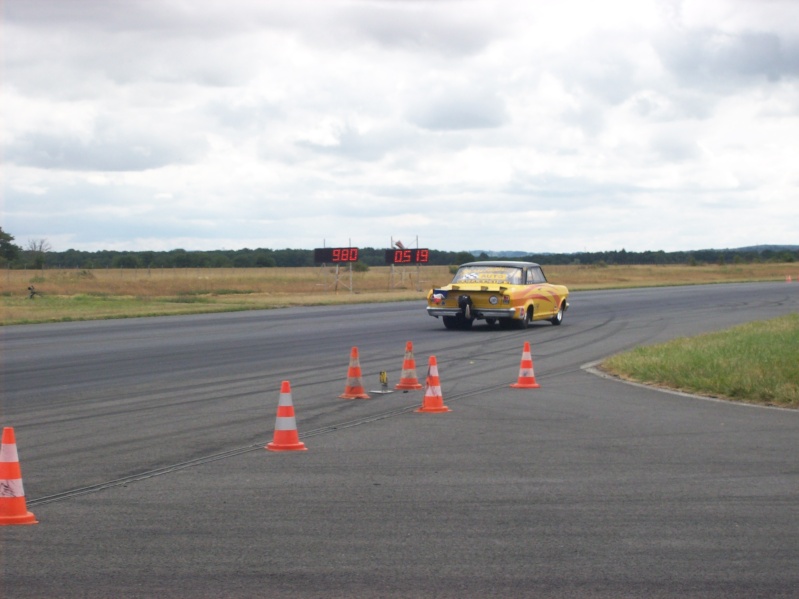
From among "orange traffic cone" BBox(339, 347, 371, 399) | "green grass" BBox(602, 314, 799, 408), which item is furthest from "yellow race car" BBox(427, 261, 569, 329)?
"orange traffic cone" BBox(339, 347, 371, 399)

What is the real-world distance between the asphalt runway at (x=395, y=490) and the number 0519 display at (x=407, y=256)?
4347 centimetres

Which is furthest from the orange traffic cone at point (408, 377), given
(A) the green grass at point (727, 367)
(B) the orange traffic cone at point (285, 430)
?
(B) the orange traffic cone at point (285, 430)

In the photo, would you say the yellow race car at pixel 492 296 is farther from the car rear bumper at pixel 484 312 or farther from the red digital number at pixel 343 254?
the red digital number at pixel 343 254

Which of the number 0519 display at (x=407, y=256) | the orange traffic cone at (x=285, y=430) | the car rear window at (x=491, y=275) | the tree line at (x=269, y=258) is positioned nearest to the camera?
the orange traffic cone at (x=285, y=430)

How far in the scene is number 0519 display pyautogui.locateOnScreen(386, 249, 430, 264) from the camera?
5972 cm

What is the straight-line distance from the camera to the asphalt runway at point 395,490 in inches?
224

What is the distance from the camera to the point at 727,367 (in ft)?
47.3

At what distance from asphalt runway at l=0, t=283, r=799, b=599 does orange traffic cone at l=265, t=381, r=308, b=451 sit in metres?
0.21

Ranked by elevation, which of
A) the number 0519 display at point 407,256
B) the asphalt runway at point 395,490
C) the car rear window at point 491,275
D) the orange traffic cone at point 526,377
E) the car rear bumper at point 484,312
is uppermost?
the number 0519 display at point 407,256

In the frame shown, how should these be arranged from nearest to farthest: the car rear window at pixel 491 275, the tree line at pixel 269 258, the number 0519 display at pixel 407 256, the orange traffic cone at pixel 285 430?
the orange traffic cone at pixel 285 430 < the car rear window at pixel 491 275 < the number 0519 display at pixel 407 256 < the tree line at pixel 269 258

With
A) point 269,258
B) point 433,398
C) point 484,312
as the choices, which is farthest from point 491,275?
point 269,258

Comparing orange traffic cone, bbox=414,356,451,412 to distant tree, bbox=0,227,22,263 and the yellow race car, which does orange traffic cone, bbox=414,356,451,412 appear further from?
distant tree, bbox=0,227,22,263

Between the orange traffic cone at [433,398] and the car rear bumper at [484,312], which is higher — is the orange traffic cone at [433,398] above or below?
below

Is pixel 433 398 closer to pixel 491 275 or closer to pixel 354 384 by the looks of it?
pixel 354 384
